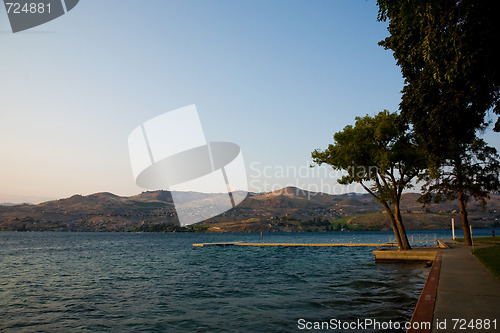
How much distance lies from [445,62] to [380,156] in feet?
69.2

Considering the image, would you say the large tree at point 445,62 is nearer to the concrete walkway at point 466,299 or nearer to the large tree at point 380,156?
the concrete walkway at point 466,299

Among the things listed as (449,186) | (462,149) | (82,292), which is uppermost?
(462,149)

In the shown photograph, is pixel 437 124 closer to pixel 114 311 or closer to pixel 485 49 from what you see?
pixel 485 49

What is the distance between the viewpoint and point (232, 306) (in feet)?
61.2

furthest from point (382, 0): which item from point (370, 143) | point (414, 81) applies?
point (370, 143)

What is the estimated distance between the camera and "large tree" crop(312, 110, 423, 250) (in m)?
33.3

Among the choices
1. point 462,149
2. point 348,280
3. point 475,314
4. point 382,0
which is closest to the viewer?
point 475,314

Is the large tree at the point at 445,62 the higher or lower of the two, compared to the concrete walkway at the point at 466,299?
higher

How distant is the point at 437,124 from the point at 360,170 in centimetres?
1844

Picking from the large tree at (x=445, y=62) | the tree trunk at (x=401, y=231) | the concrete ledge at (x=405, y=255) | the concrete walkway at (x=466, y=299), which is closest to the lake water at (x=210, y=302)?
the concrete ledge at (x=405, y=255)

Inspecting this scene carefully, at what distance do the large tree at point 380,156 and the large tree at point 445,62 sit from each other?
44.0 feet

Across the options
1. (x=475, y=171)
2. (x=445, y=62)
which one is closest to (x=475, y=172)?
(x=475, y=171)

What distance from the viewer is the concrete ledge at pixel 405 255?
32.3 metres

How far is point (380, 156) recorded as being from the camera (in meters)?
33.3
